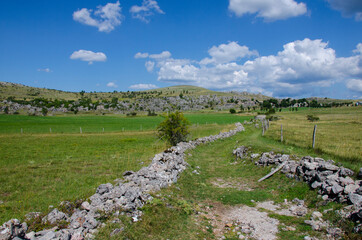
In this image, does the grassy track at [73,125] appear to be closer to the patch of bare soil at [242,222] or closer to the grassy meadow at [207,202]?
the grassy meadow at [207,202]

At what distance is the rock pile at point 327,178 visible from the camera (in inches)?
288

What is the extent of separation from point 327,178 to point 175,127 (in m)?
15.6

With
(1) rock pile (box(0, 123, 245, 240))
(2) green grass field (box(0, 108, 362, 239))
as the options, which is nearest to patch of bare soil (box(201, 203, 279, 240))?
(2) green grass field (box(0, 108, 362, 239))

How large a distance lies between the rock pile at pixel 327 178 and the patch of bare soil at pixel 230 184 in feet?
8.13

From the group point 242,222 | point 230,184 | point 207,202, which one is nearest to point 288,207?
point 242,222

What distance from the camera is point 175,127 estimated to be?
22.9 m

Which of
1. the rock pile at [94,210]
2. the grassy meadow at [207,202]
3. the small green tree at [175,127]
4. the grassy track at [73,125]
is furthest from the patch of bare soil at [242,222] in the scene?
the grassy track at [73,125]

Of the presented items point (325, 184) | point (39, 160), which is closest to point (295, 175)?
point (325, 184)

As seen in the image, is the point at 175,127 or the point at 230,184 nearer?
the point at 230,184

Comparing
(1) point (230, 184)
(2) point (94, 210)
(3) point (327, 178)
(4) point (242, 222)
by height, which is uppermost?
(3) point (327, 178)

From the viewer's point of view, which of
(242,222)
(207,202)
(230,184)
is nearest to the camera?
(242,222)

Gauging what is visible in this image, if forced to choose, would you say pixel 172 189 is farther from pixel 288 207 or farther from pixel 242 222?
pixel 288 207

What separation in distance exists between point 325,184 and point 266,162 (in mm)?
5048

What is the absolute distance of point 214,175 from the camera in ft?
43.8
